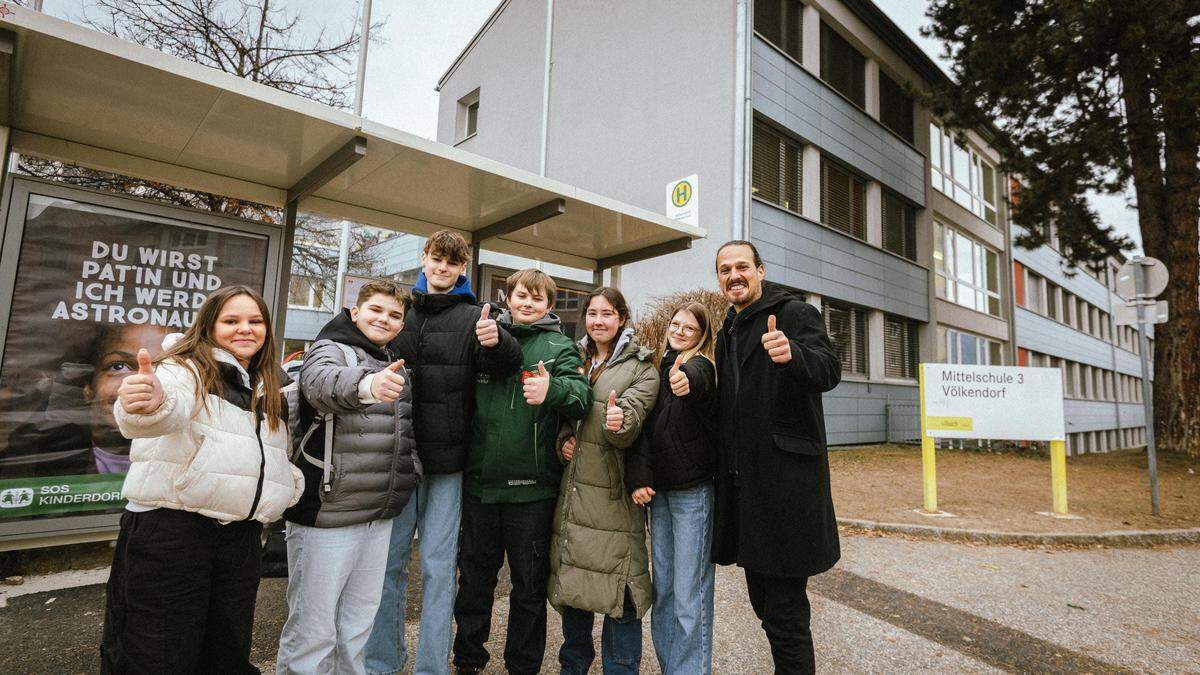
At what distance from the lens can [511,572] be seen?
2510mm

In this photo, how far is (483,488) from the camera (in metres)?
2.52

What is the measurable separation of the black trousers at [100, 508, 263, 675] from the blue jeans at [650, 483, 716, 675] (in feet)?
5.22

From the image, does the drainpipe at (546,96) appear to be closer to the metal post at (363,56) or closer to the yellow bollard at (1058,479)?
the metal post at (363,56)

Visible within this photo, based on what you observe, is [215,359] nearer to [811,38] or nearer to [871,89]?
[811,38]

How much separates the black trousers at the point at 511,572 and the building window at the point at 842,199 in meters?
12.3

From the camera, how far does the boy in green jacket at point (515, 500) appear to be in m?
2.52

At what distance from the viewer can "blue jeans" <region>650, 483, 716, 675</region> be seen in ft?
7.89

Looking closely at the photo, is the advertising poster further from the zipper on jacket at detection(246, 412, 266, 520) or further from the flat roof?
the zipper on jacket at detection(246, 412, 266, 520)

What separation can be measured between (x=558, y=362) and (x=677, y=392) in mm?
540

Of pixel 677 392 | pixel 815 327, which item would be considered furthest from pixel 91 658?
pixel 815 327

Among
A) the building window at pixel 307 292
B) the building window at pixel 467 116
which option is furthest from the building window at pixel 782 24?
the building window at pixel 307 292

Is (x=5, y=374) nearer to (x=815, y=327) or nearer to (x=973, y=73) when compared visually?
(x=815, y=327)

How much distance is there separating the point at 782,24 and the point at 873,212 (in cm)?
503

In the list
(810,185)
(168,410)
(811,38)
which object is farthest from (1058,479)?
(811,38)
